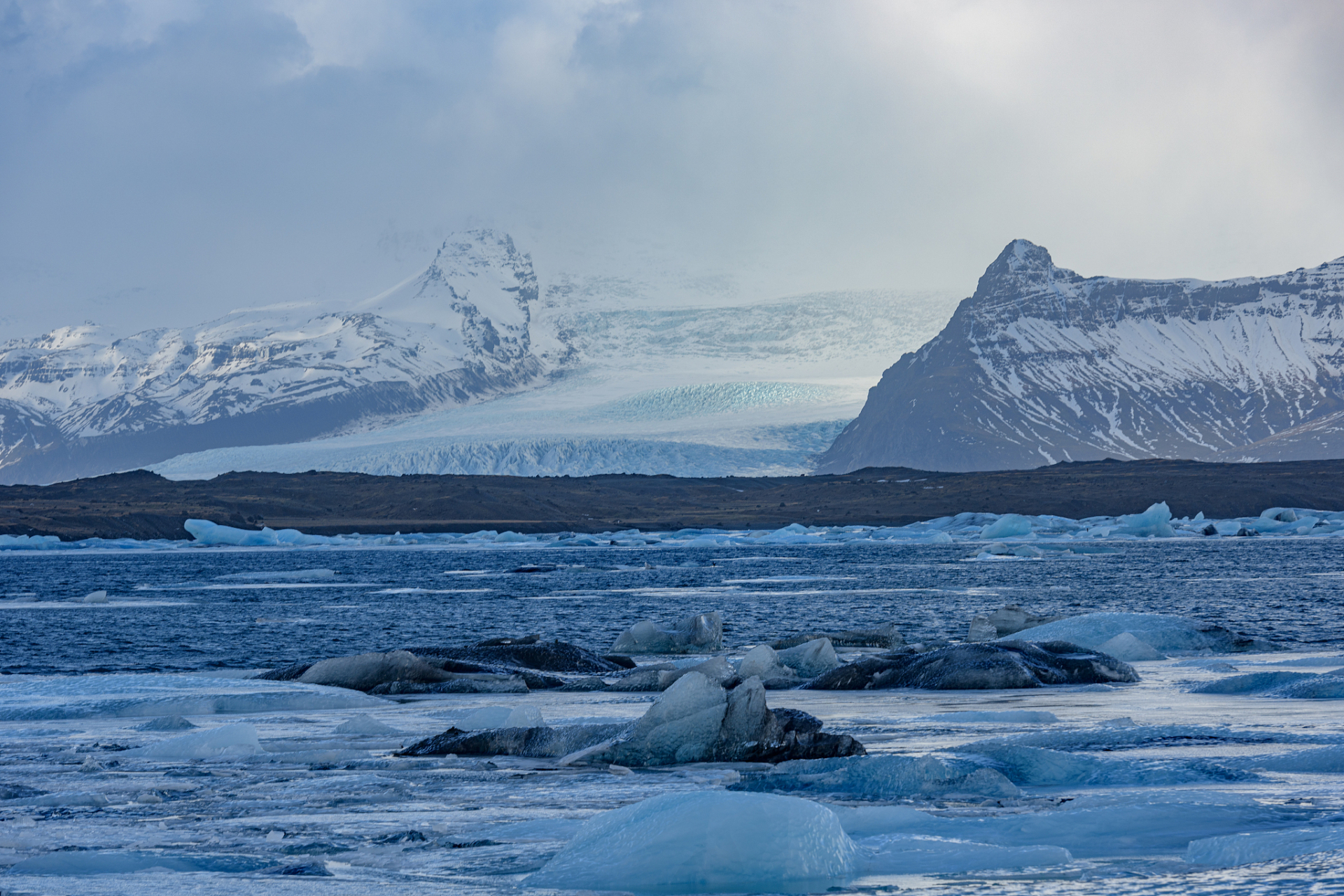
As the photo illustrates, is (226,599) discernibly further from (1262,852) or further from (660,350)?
(660,350)

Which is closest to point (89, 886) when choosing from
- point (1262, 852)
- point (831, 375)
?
point (1262, 852)

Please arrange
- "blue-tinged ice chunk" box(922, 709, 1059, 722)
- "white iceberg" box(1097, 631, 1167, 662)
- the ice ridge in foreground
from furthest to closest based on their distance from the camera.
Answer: the ice ridge in foreground
"white iceberg" box(1097, 631, 1167, 662)
"blue-tinged ice chunk" box(922, 709, 1059, 722)

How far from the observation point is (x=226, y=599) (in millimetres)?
34469

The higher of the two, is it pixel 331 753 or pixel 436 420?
pixel 436 420

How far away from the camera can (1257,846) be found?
245 inches

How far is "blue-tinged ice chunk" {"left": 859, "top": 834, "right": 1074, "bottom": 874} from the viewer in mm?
6168

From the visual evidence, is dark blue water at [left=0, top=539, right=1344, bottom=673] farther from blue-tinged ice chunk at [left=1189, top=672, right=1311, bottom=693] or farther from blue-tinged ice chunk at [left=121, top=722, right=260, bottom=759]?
blue-tinged ice chunk at [left=121, top=722, right=260, bottom=759]

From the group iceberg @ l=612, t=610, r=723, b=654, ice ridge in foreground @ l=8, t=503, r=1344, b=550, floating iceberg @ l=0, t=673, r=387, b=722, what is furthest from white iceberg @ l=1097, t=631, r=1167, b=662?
ice ridge in foreground @ l=8, t=503, r=1344, b=550

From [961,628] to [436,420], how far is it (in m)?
124

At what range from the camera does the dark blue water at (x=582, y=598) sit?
73.9 ft

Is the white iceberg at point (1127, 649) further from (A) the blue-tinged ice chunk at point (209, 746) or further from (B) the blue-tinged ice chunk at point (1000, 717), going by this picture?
(A) the blue-tinged ice chunk at point (209, 746)

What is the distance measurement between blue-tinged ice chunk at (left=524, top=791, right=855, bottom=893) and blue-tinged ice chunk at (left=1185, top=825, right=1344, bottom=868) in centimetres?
161

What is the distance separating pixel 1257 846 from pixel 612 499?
101 m

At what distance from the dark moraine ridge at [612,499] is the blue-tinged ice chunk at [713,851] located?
277 ft
